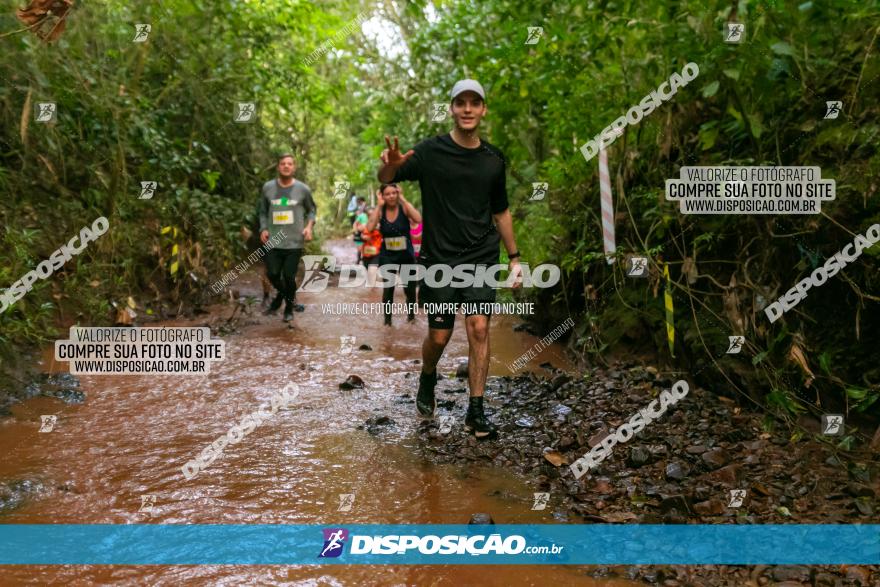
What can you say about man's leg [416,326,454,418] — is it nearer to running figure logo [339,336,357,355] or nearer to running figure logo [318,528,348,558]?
running figure logo [318,528,348,558]

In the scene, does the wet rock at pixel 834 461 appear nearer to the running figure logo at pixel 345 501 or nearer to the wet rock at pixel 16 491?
the running figure logo at pixel 345 501

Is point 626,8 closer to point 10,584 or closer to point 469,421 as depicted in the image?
point 469,421

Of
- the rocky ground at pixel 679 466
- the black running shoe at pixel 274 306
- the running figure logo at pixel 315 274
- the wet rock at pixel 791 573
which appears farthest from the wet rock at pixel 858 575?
the running figure logo at pixel 315 274

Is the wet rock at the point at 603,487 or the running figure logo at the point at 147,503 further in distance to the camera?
the wet rock at the point at 603,487

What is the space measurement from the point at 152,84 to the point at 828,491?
1056 cm

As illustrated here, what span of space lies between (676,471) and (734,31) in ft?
11.3

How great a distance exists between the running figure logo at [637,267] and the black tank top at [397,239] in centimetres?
359

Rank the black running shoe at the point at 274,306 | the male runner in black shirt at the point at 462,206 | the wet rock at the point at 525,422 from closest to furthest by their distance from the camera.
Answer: the male runner in black shirt at the point at 462,206
the wet rock at the point at 525,422
the black running shoe at the point at 274,306

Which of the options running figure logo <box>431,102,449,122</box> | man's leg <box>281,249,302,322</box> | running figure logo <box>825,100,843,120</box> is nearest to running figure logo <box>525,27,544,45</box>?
running figure logo <box>431,102,449,122</box>

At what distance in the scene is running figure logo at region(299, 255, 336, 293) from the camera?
45.0 feet

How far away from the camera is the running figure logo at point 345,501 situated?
3.52 meters

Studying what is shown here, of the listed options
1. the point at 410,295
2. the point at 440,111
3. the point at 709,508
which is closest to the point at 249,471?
the point at 709,508

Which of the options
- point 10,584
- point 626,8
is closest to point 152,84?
point 626,8

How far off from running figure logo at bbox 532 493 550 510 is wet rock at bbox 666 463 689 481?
72 centimetres
